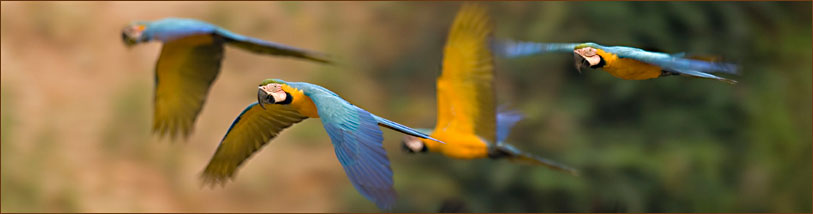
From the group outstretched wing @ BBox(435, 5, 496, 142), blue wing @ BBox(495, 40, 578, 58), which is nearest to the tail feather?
outstretched wing @ BBox(435, 5, 496, 142)

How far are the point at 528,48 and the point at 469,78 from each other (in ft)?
1.18

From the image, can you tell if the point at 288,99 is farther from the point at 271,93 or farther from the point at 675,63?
the point at 675,63

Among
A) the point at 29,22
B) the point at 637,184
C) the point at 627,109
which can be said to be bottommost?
the point at 637,184

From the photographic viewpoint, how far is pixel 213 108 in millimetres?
3842

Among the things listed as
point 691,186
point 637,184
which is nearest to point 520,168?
point 637,184

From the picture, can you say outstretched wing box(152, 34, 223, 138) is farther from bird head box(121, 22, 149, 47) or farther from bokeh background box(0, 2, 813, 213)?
bokeh background box(0, 2, 813, 213)

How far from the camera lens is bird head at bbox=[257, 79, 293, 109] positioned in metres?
1.23

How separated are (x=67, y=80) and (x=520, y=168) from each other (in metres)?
2.18

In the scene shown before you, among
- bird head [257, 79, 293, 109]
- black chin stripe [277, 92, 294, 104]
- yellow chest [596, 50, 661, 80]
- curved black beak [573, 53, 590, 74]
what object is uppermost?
curved black beak [573, 53, 590, 74]

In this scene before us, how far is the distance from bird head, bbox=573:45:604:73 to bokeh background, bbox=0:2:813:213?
1.96m

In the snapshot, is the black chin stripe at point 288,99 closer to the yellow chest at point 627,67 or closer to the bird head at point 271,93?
the bird head at point 271,93

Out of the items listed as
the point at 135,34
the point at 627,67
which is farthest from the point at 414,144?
the point at 627,67

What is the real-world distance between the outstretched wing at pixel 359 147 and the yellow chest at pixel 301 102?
53 millimetres

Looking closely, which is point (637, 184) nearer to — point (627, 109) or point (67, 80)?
point (627, 109)
